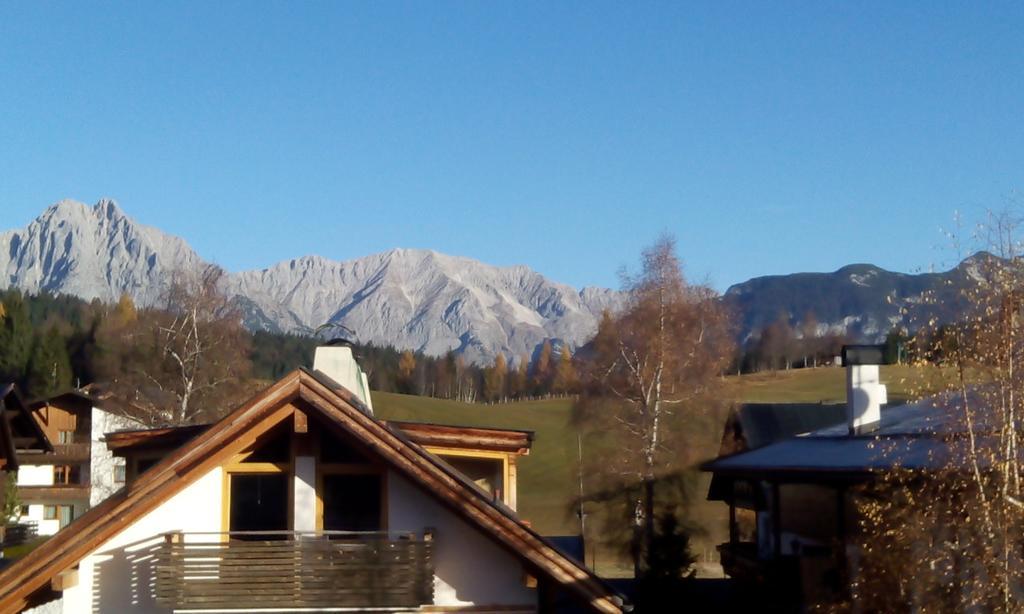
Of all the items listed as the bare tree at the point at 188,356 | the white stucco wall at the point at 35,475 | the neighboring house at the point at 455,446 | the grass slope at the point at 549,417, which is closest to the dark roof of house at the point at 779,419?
the grass slope at the point at 549,417

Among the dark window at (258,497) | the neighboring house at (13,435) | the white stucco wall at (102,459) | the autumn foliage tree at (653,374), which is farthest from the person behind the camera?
the white stucco wall at (102,459)

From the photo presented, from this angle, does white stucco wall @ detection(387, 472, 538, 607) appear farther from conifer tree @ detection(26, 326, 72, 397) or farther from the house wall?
conifer tree @ detection(26, 326, 72, 397)

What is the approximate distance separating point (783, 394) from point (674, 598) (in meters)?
57.8

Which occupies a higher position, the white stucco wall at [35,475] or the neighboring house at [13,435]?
the neighboring house at [13,435]

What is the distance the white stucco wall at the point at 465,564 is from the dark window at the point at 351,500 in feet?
1.19

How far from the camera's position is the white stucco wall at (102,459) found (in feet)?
185

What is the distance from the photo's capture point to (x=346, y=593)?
13523mm

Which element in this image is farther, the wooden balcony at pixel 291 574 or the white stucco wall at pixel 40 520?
the white stucco wall at pixel 40 520

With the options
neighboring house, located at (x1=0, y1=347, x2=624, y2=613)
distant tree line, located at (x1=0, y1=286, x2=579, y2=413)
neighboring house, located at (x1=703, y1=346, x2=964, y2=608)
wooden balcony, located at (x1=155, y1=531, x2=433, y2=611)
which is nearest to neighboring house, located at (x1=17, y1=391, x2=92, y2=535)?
distant tree line, located at (x1=0, y1=286, x2=579, y2=413)

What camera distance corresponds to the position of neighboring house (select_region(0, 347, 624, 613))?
42.9ft

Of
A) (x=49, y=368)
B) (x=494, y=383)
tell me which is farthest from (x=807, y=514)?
(x=494, y=383)

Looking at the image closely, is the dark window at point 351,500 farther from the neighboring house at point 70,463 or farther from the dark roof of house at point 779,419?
the neighboring house at point 70,463

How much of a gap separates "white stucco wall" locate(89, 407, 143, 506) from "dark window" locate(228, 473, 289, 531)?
4329cm

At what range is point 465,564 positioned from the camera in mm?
13805
